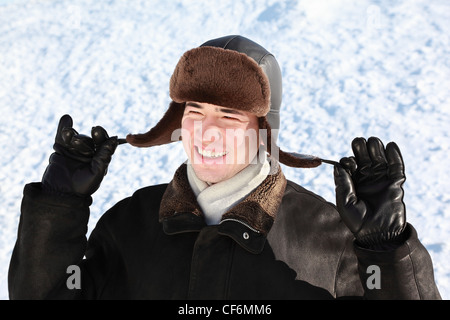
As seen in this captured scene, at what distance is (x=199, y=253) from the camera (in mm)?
1868

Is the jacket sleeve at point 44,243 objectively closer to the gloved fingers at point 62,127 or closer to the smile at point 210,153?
the gloved fingers at point 62,127

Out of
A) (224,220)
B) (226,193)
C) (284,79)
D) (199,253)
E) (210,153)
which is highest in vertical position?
(284,79)

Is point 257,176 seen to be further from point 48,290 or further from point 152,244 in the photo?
point 48,290

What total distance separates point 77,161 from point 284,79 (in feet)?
13.7

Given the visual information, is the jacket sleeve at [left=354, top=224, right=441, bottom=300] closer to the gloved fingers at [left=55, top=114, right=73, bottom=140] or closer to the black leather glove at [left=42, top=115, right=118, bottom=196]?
the black leather glove at [left=42, top=115, right=118, bottom=196]

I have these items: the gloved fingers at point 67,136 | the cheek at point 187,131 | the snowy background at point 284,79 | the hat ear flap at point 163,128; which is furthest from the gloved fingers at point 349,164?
the snowy background at point 284,79

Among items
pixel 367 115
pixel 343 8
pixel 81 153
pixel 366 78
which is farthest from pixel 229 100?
pixel 343 8

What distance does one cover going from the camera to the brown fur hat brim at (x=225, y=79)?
71.9 inches

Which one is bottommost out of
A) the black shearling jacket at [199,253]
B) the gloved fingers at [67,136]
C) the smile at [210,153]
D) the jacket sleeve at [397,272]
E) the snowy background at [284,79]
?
the jacket sleeve at [397,272]

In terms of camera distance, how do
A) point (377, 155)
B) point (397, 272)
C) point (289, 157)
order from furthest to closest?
point (289, 157), point (377, 155), point (397, 272)

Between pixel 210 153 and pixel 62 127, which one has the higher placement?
pixel 62 127

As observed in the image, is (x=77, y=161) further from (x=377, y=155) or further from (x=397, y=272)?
(x=397, y=272)

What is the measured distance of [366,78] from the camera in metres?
5.68

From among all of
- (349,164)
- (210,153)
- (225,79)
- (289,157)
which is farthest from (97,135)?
(349,164)
